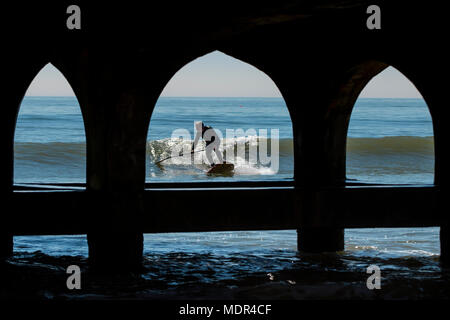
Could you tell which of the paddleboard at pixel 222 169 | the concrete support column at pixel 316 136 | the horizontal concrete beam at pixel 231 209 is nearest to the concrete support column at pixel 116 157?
the horizontal concrete beam at pixel 231 209

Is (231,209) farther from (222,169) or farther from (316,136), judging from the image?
(222,169)

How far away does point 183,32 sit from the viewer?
25.2ft

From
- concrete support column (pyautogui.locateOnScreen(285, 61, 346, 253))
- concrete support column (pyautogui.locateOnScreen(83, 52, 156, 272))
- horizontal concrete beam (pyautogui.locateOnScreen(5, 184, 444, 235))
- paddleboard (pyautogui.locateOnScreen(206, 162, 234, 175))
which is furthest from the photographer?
paddleboard (pyautogui.locateOnScreen(206, 162, 234, 175))

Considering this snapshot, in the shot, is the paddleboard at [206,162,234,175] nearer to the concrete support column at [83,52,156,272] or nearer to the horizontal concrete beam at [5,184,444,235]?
the horizontal concrete beam at [5,184,444,235]

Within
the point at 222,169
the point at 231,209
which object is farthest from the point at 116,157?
the point at 222,169

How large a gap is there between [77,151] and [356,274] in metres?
24.5

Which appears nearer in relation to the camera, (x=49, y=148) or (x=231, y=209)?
(x=231, y=209)

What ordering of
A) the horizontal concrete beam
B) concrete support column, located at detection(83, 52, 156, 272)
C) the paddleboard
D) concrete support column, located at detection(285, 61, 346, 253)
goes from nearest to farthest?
concrete support column, located at detection(83, 52, 156, 272) < the horizontal concrete beam < concrete support column, located at detection(285, 61, 346, 253) < the paddleboard

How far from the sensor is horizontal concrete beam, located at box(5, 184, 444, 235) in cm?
827

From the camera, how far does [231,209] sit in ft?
28.4

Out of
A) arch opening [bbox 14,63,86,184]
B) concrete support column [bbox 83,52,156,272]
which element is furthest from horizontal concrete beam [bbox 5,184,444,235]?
arch opening [bbox 14,63,86,184]

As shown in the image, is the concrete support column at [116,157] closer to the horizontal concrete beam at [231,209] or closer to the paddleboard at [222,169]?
the horizontal concrete beam at [231,209]

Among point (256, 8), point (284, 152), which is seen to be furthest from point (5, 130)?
point (284, 152)

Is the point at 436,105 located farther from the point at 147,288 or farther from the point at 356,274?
the point at 147,288
